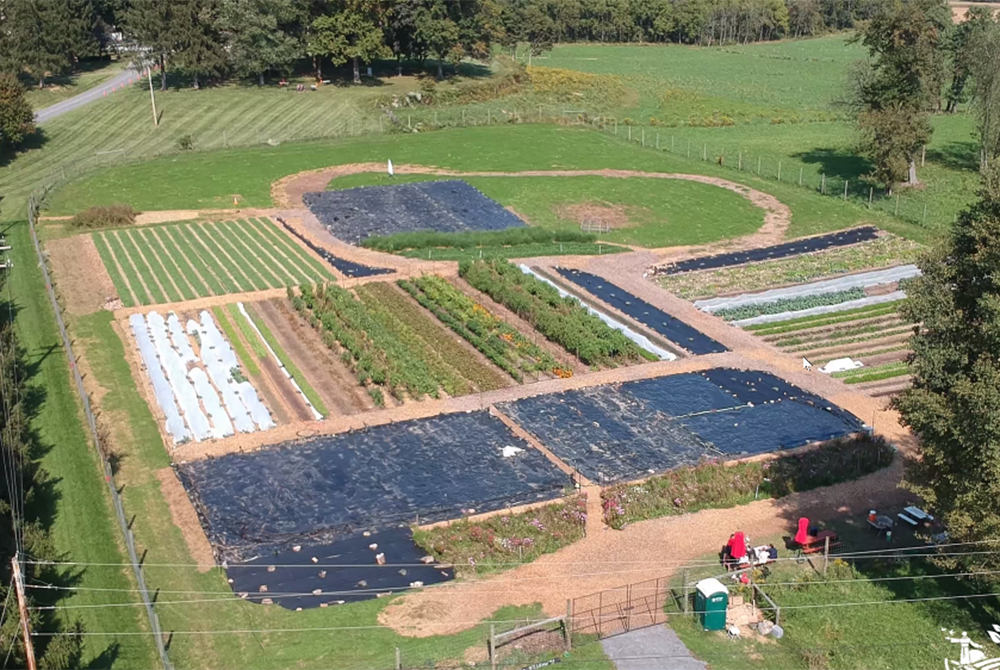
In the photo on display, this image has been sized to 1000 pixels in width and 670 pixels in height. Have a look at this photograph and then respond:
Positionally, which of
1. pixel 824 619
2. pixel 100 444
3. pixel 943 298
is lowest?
pixel 824 619

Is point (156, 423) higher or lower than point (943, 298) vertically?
lower

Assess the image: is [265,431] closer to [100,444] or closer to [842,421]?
[100,444]

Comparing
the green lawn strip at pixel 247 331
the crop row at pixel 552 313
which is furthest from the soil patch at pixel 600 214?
the green lawn strip at pixel 247 331

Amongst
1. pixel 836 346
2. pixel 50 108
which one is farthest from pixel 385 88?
pixel 836 346

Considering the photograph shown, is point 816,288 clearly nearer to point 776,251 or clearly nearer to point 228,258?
point 776,251

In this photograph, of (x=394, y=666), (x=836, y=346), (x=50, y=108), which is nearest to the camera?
(x=394, y=666)
